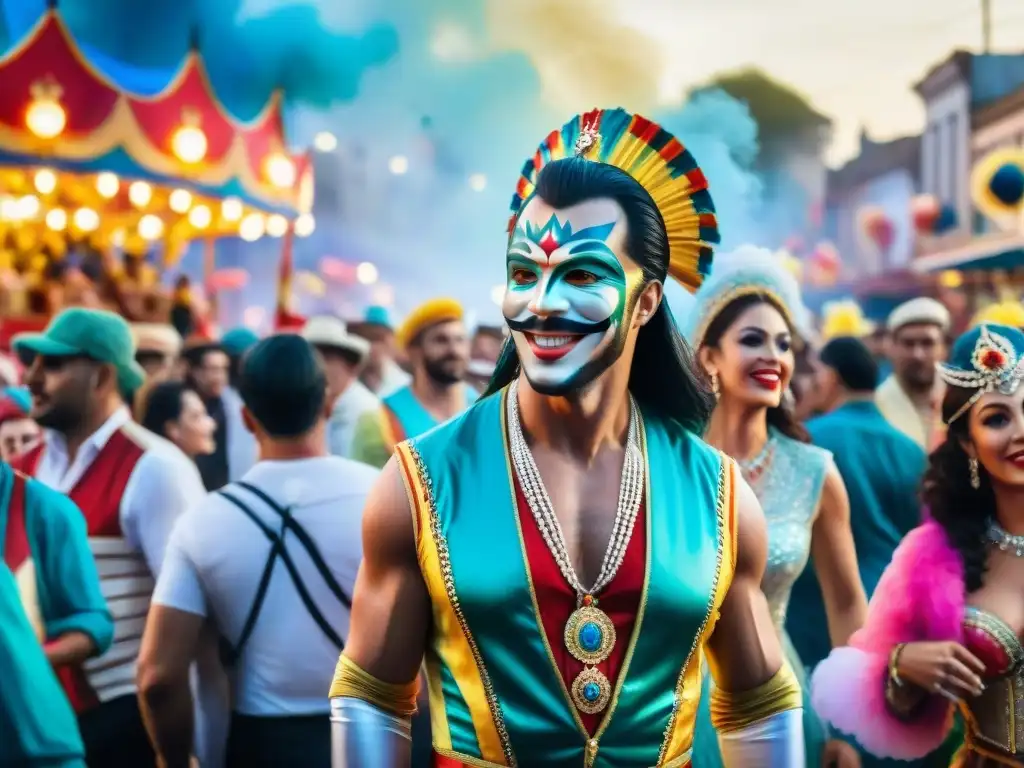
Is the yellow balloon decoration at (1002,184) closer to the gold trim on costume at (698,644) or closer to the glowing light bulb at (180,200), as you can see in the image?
the glowing light bulb at (180,200)

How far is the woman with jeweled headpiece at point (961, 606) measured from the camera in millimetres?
2939

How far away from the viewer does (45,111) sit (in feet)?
36.4

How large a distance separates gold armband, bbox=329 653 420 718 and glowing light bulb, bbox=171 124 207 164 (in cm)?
1091

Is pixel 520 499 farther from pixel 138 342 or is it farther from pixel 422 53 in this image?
pixel 422 53

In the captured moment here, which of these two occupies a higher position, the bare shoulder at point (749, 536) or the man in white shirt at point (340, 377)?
the man in white shirt at point (340, 377)

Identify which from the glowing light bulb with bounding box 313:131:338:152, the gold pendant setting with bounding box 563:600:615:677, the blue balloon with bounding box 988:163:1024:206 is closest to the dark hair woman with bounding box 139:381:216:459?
the gold pendant setting with bounding box 563:600:615:677

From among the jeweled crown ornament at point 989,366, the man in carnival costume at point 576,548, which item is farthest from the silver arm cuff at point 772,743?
the jeweled crown ornament at point 989,366

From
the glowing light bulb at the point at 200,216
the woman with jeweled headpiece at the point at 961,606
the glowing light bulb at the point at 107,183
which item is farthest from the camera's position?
the glowing light bulb at the point at 200,216

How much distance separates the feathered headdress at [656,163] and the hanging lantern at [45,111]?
977 centimetres

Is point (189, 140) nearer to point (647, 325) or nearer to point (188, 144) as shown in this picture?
point (188, 144)

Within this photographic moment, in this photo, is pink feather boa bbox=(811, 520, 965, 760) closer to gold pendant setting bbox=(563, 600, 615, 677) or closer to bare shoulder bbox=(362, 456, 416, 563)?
gold pendant setting bbox=(563, 600, 615, 677)

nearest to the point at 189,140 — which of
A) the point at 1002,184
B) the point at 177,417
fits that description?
the point at 1002,184

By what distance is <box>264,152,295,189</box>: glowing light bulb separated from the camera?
1389 cm

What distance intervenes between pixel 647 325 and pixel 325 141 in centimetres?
1953
